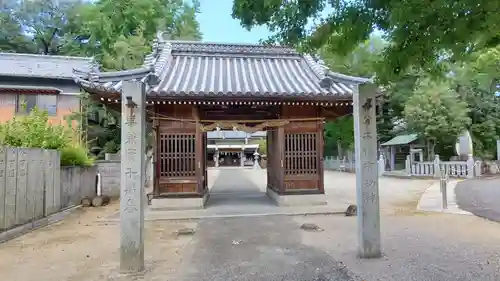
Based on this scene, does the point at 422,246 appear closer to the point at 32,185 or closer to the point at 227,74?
the point at 227,74

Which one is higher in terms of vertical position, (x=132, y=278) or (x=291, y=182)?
(x=291, y=182)

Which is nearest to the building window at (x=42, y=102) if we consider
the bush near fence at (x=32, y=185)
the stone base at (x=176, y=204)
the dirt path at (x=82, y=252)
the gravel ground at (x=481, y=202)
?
the bush near fence at (x=32, y=185)

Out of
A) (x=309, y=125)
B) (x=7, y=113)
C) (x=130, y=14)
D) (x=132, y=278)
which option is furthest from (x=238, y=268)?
(x=7, y=113)

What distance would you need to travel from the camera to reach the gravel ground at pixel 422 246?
15.0 ft

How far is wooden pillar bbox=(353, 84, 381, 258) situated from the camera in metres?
5.37

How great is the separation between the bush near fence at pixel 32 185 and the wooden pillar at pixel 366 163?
6.65m

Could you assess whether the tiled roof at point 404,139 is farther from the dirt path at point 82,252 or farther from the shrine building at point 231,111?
the dirt path at point 82,252

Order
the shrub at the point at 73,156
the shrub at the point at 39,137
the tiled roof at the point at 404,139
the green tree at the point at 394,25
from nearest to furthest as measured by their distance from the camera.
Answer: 1. the green tree at the point at 394,25
2. the shrub at the point at 39,137
3. the shrub at the point at 73,156
4. the tiled roof at the point at 404,139

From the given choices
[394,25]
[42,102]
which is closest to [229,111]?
[394,25]

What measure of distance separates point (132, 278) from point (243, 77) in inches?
314

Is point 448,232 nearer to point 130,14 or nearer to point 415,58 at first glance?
point 415,58

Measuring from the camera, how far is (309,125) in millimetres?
10539

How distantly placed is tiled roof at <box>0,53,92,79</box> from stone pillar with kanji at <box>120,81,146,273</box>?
20057 millimetres

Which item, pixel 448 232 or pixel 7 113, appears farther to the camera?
pixel 7 113
